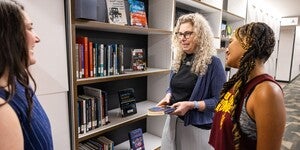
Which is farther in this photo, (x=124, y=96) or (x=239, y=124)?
(x=124, y=96)

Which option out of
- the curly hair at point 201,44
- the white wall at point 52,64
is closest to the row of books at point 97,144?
the white wall at point 52,64

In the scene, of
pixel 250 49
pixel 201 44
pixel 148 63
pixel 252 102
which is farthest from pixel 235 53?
pixel 148 63

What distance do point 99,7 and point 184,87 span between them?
942mm

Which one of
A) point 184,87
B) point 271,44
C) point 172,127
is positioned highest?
point 271,44

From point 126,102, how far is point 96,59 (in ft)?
1.96

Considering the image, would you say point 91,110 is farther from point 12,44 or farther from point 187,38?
point 12,44

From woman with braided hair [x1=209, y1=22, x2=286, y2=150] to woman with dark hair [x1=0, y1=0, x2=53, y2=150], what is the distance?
82 cm

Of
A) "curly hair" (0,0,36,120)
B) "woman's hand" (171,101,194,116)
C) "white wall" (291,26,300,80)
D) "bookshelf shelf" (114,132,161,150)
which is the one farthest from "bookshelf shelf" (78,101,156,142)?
"white wall" (291,26,300,80)

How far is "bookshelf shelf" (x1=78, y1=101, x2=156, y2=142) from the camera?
169 centimetres

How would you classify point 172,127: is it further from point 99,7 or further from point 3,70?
point 3,70

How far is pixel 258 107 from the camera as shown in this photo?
89cm

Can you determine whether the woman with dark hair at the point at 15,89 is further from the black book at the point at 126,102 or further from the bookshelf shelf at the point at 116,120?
the black book at the point at 126,102

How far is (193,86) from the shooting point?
1.67m

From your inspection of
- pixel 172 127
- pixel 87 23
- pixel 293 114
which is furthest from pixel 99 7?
pixel 293 114
